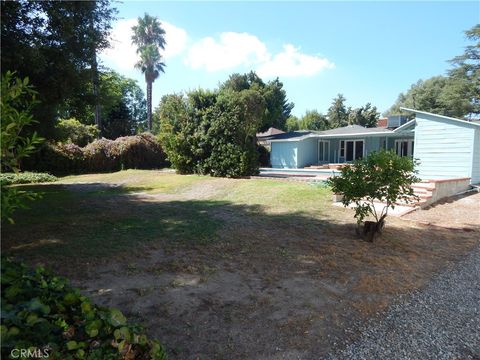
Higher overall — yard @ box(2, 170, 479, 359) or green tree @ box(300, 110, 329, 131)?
green tree @ box(300, 110, 329, 131)

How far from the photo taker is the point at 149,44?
37.4 metres

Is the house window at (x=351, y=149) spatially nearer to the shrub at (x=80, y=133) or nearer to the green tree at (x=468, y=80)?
the green tree at (x=468, y=80)

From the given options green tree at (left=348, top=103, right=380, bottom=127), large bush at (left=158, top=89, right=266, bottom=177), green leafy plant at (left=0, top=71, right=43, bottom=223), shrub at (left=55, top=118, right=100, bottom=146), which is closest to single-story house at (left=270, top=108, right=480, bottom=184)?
large bush at (left=158, top=89, right=266, bottom=177)

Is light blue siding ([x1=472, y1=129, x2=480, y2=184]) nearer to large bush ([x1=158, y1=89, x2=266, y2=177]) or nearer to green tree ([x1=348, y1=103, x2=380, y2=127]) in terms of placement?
large bush ([x1=158, y1=89, x2=266, y2=177])

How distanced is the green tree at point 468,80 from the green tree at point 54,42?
32.5 m

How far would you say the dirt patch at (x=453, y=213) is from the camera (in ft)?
26.4

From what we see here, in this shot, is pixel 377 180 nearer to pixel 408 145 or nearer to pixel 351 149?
pixel 408 145

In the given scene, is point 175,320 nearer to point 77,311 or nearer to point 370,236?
point 77,311

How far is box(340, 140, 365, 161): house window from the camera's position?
25.2 meters

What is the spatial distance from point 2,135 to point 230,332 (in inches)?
94.9

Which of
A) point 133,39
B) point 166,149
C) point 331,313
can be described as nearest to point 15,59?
point 331,313

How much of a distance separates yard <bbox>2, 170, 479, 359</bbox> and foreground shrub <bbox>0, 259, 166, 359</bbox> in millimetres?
1178

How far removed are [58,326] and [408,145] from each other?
83.6 ft

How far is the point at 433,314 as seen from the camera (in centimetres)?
356
